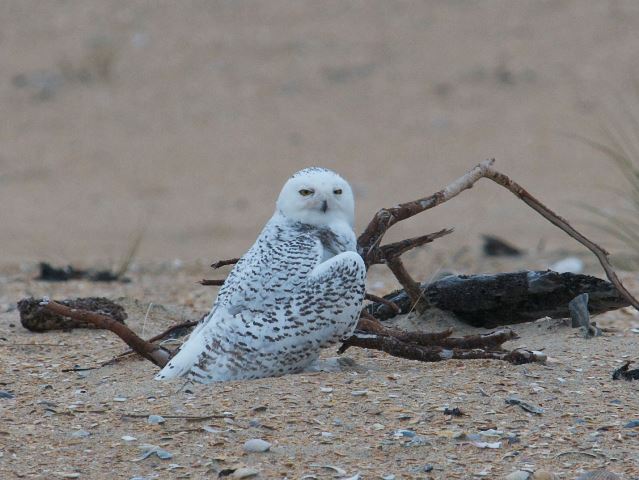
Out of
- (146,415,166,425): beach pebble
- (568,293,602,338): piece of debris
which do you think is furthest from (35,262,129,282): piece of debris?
(146,415,166,425): beach pebble

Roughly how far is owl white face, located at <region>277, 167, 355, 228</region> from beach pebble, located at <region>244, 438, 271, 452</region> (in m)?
1.01

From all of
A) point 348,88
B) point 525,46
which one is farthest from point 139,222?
point 525,46

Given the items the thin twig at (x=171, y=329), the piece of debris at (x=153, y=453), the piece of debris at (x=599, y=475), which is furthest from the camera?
the thin twig at (x=171, y=329)

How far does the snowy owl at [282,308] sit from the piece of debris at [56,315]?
124 cm

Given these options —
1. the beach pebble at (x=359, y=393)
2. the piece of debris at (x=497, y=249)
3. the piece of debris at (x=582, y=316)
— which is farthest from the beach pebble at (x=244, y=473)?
the piece of debris at (x=497, y=249)

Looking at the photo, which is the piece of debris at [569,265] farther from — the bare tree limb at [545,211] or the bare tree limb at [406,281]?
the bare tree limb at [545,211]

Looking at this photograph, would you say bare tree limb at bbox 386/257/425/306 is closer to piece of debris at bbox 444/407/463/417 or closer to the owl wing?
the owl wing

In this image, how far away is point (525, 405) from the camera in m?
4.14

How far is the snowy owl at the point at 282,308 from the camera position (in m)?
4.29

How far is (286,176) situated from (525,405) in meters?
9.94

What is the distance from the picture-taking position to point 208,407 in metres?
4.09

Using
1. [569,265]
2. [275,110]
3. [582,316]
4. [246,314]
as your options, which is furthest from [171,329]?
[275,110]

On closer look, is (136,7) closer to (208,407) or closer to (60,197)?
(60,197)

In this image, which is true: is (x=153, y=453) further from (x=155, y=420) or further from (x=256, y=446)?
(x=256, y=446)
